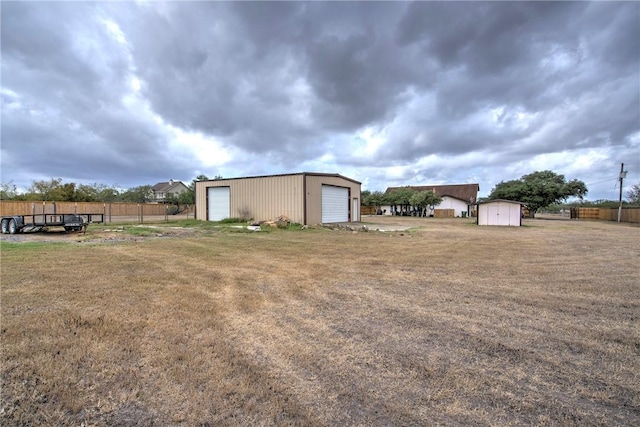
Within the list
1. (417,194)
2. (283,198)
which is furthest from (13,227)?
(417,194)

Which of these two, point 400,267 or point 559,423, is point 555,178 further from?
point 559,423

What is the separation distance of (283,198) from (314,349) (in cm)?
2089

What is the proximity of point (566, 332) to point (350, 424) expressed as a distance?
316cm

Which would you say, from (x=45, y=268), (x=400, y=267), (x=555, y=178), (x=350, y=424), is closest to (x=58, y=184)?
(x=45, y=268)

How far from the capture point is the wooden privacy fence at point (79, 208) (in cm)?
3055

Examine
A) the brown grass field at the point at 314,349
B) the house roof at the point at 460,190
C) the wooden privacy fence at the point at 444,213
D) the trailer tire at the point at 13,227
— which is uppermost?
the house roof at the point at 460,190

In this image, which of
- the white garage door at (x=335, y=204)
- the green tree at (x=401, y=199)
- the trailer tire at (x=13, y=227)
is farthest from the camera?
the green tree at (x=401, y=199)

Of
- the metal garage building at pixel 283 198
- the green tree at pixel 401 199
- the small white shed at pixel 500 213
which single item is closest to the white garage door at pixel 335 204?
the metal garage building at pixel 283 198

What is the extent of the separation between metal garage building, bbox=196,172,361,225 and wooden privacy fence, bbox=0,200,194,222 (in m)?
5.48

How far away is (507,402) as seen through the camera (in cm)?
Answer: 254

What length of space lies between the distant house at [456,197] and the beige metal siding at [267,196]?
34.7m

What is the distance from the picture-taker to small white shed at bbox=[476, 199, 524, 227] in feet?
90.3

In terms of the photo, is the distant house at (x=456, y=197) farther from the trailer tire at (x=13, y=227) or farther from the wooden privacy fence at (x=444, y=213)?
the trailer tire at (x=13, y=227)

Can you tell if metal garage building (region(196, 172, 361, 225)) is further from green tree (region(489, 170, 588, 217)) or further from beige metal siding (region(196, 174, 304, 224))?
green tree (region(489, 170, 588, 217))
